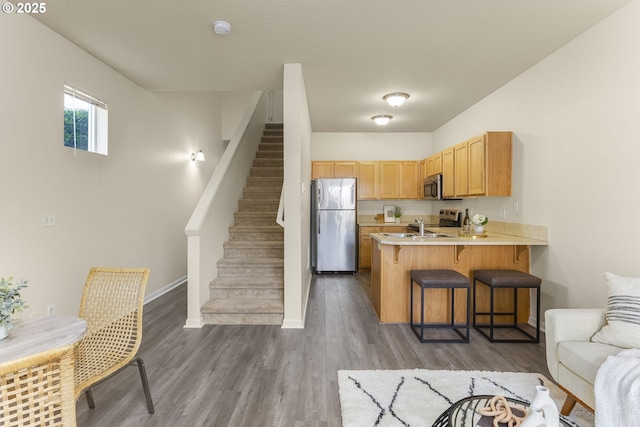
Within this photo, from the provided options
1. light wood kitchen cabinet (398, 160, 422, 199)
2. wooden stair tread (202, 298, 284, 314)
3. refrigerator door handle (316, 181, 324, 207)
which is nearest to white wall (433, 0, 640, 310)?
light wood kitchen cabinet (398, 160, 422, 199)

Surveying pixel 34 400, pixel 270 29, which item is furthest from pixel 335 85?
pixel 34 400

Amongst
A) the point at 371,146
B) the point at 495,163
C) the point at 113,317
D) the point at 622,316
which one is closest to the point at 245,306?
the point at 113,317

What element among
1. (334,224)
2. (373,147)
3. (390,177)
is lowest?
(334,224)

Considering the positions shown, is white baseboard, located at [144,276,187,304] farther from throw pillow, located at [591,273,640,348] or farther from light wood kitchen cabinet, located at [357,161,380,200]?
throw pillow, located at [591,273,640,348]

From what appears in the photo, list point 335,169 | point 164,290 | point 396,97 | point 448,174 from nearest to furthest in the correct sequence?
point 396,97 < point 164,290 < point 448,174 < point 335,169

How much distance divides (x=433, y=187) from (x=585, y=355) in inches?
144

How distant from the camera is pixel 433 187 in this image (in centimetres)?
505

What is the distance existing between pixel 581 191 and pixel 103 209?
180 inches

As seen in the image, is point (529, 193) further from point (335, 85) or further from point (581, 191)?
point (335, 85)

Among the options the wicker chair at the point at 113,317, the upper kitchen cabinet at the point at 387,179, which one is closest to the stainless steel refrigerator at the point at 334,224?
→ the upper kitchen cabinet at the point at 387,179

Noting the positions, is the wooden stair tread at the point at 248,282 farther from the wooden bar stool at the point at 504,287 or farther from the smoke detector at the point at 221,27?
the smoke detector at the point at 221,27

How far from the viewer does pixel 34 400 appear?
0.90 meters

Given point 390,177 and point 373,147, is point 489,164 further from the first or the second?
point 373,147

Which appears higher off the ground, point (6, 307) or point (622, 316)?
point (6, 307)
